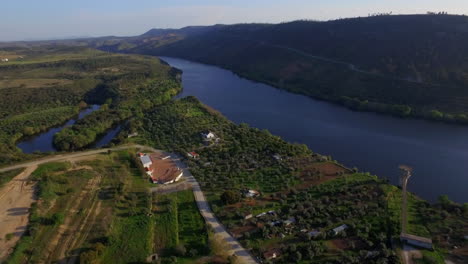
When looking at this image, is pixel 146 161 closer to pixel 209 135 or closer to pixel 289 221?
pixel 209 135

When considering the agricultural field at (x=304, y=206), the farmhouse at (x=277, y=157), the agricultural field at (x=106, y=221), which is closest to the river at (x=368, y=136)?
the agricultural field at (x=304, y=206)

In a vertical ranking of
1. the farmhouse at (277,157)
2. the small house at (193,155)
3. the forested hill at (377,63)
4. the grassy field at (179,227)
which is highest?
the forested hill at (377,63)

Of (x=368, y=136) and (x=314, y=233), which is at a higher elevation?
(x=368, y=136)

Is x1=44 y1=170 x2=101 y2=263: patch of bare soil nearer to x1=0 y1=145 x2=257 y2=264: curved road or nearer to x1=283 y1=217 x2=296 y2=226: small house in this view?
x1=0 y1=145 x2=257 y2=264: curved road

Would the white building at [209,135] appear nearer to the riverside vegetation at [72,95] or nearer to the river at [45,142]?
the river at [45,142]

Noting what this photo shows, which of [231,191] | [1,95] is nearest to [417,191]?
[231,191]

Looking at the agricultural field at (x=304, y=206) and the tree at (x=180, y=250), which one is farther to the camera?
the agricultural field at (x=304, y=206)

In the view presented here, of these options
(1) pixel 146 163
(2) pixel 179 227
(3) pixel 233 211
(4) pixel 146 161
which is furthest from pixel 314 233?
(4) pixel 146 161
